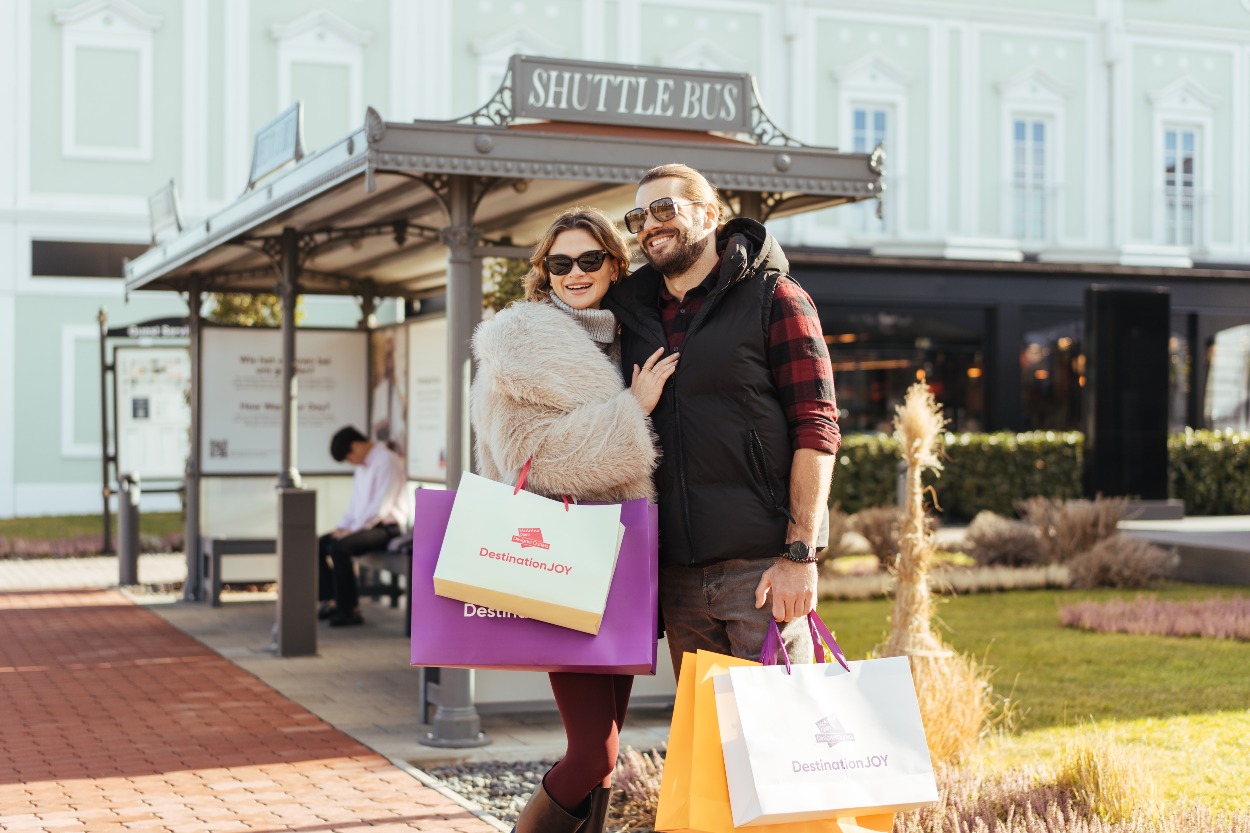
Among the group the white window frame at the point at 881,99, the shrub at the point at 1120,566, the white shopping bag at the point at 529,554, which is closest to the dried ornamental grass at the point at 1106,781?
the white shopping bag at the point at 529,554

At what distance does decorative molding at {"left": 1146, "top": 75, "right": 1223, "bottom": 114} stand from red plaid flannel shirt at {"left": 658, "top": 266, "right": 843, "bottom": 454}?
28.2m

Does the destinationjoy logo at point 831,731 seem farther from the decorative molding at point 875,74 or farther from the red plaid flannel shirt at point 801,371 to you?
the decorative molding at point 875,74

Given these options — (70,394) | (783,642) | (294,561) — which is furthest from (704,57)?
(783,642)

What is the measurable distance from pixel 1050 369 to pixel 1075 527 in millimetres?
9736

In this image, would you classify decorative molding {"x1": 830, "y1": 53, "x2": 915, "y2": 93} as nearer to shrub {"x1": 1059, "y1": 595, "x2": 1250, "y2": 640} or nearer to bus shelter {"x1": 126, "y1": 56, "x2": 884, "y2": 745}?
shrub {"x1": 1059, "y1": 595, "x2": 1250, "y2": 640}

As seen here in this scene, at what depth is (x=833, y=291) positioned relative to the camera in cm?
2223

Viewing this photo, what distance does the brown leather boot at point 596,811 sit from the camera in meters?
3.98

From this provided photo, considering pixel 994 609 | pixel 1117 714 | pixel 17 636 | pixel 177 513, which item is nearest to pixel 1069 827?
pixel 1117 714

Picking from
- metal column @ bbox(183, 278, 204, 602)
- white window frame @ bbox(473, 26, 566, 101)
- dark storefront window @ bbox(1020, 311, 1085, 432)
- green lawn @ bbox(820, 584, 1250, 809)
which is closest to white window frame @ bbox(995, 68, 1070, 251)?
dark storefront window @ bbox(1020, 311, 1085, 432)

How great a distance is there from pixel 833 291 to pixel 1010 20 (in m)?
9.73

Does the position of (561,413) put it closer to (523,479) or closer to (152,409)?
(523,479)

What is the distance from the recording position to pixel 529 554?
3662 millimetres

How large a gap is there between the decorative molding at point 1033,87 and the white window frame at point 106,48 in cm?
1532

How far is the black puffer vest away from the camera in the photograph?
11.9ft
